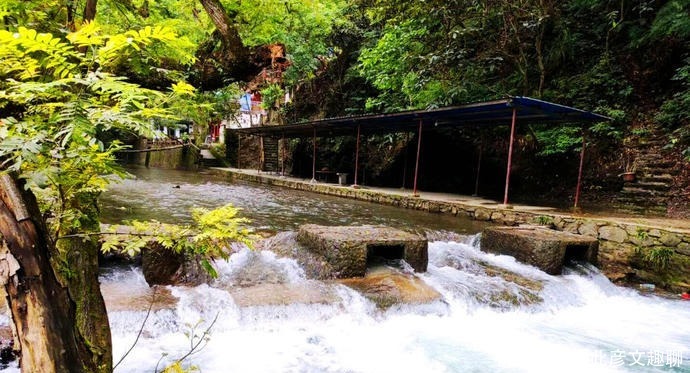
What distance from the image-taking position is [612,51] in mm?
13016

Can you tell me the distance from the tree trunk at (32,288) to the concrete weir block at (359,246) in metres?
4.22

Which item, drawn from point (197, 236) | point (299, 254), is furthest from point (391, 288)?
point (197, 236)

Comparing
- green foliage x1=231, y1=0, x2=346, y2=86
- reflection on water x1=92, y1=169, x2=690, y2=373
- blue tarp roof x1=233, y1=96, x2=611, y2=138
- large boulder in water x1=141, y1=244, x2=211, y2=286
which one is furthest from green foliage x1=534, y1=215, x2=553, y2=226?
large boulder in water x1=141, y1=244, x2=211, y2=286

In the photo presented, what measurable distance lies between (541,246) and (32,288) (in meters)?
6.92

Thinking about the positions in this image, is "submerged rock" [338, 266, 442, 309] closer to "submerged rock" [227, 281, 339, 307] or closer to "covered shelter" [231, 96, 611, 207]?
"submerged rock" [227, 281, 339, 307]

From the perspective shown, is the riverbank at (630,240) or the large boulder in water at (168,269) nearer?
the large boulder in water at (168,269)

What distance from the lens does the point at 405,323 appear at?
16.3 feet

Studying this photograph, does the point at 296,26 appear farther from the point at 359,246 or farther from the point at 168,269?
the point at 168,269

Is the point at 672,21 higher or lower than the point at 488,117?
higher

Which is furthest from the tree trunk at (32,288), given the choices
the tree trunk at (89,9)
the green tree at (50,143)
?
the tree trunk at (89,9)

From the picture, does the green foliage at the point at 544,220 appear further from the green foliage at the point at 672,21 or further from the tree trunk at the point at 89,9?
the tree trunk at the point at 89,9

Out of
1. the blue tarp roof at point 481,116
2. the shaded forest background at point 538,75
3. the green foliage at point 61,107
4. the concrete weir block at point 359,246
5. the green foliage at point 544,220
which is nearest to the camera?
the green foliage at point 61,107

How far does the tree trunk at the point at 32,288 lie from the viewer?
139 centimetres

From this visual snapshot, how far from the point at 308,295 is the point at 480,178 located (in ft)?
36.3
